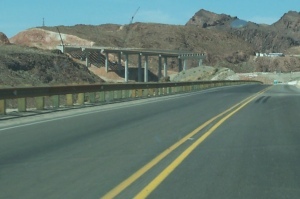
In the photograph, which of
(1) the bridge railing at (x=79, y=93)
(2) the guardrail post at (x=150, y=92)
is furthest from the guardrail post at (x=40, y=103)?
(2) the guardrail post at (x=150, y=92)

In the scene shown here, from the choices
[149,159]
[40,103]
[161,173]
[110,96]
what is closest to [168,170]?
[161,173]

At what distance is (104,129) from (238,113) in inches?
305

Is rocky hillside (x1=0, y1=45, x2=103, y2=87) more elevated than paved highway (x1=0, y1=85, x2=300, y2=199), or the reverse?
rocky hillside (x1=0, y1=45, x2=103, y2=87)

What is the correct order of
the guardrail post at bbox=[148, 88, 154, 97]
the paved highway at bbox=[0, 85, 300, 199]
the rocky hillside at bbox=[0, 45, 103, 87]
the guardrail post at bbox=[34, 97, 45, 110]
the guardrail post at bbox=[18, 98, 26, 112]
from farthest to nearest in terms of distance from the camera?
1. the rocky hillside at bbox=[0, 45, 103, 87]
2. the guardrail post at bbox=[148, 88, 154, 97]
3. the guardrail post at bbox=[34, 97, 45, 110]
4. the guardrail post at bbox=[18, 98, 26, 112]
5. the paved highway at bbox=[0, 85, 300, 199]

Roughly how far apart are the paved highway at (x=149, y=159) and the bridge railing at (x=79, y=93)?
2721 mm

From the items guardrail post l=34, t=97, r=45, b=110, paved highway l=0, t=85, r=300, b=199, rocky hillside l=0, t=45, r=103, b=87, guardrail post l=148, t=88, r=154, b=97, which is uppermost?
rocky hillside l=0, t=45, r=103, b=87

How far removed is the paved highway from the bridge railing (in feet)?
8.93

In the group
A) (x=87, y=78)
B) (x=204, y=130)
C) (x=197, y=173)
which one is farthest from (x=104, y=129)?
(x=87, y=78)

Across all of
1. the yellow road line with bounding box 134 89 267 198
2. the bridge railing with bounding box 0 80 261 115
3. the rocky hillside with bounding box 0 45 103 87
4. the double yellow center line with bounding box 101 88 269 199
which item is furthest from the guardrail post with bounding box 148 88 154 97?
the yellow road line with bounding box 134 89 267 198

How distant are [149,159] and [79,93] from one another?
53.5 ft

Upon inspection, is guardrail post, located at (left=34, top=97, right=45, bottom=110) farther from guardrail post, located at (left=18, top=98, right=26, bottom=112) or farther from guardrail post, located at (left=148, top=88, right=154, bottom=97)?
guardrail post, located at (left=148, top=88, right=154, bottom=97)

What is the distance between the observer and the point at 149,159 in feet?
35.0

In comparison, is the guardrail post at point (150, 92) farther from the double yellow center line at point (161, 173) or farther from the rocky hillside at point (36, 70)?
the double yellow center line at point (161, 173)

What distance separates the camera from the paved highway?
8.03m
